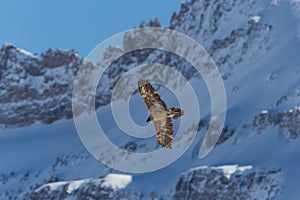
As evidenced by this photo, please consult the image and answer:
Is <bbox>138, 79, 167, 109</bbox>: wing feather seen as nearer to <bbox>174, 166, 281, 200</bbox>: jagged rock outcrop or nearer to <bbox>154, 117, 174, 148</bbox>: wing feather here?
<bbox>154, 117, 174, 148</bbox>: wing feather

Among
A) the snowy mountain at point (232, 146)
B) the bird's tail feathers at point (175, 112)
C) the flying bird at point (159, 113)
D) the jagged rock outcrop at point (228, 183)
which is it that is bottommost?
the bird's tail feathers at point (175, 112)

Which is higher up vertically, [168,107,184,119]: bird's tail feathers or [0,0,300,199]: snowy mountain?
[0,0,300,199]: snowy mountain

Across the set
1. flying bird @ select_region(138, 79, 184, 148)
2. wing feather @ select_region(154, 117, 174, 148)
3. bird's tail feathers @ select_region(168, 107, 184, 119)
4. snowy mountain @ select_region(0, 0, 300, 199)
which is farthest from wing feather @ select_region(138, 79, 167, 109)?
snowy mountain @ select_region(0, 0, 300, 199)

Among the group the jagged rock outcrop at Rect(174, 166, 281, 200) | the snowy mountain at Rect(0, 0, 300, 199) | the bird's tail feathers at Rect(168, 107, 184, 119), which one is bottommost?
the bird's tail feathers at Rect(168, 107, 184, 119)

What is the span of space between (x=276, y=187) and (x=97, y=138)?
7733cm

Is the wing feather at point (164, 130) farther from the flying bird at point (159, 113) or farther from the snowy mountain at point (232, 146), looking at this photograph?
the snowy mountain at point (232, 146)

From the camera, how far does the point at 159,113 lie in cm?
3064

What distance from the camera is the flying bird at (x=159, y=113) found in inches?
1200

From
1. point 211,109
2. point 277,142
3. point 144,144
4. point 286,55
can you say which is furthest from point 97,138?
point 277,142

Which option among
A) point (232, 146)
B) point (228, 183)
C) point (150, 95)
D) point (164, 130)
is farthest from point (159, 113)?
point (232, 146)

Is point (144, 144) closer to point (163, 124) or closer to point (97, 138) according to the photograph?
point (97, 138)

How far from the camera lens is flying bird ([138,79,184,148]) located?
30.5m

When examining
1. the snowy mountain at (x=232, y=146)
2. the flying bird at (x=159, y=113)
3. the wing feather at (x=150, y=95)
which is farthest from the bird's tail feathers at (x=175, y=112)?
the snowy mountain at (x=232, y=146)

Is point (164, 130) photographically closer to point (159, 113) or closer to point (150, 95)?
point (159, 113)
